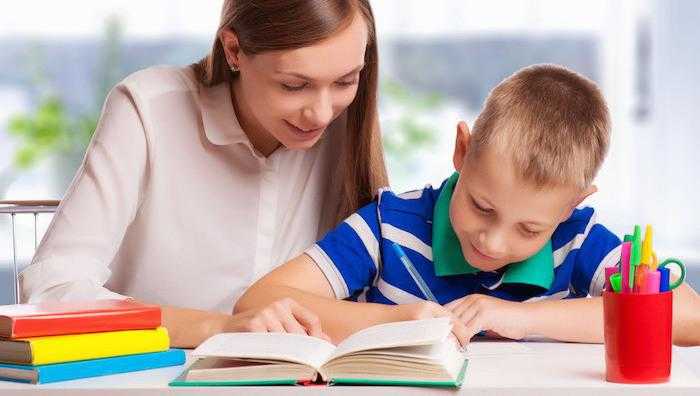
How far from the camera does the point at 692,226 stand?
3766 mm

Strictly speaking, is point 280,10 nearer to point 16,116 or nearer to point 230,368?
point 230,368

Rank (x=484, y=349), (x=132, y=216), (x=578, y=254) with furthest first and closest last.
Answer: (x=132, y=216), (x=578, y=254), (x=484, y=349)

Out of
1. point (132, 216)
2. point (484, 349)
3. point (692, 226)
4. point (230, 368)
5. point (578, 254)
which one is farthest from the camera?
point (692, 226)

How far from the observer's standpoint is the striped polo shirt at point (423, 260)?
5.59 ft

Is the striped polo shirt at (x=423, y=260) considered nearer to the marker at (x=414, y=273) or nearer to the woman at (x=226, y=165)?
the marker at (x=414, y=273)

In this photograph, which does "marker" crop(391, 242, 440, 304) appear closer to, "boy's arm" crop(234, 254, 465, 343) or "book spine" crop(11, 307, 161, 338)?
"boy's arm" crop(234, 254, 465, 343)

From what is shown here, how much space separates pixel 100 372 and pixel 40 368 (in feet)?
0.23

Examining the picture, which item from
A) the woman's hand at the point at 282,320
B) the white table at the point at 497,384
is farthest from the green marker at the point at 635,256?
the woman's hand at the point at 282,320

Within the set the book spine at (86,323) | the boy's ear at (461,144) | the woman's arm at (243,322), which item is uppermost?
the boy's ear at (461,144)

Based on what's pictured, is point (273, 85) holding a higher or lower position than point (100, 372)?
higher

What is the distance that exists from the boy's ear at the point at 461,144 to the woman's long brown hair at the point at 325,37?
240 millimetres

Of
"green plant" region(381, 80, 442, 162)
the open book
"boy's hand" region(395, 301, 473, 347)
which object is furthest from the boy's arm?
"green plant" region(381, 80, 442, 162)

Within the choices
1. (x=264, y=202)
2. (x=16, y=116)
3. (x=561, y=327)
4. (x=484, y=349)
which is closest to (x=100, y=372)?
(x=484, y=349)

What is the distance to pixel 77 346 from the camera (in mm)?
1317
